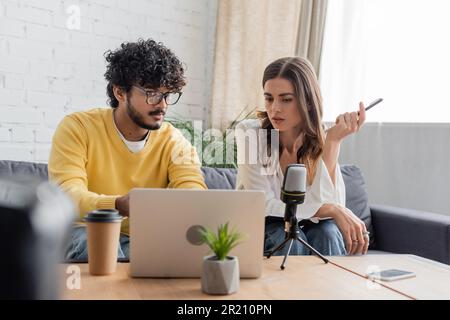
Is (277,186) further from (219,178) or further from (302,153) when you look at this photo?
(219,178)

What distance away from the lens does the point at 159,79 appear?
2.06 meters

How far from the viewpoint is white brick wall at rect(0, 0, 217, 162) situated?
2723 millimetres

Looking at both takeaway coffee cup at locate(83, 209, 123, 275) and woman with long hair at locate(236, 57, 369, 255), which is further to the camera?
woman with long hair at locate(236, 57, 369, 255)

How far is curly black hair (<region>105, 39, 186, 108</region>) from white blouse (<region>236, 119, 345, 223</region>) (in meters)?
0.35

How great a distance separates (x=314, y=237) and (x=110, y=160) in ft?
2.53

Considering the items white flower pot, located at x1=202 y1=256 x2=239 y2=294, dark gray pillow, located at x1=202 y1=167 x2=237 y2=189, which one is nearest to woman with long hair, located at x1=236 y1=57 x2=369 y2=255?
dark gray pillow, located at x1=202 y1=167 x2=237 y2=189

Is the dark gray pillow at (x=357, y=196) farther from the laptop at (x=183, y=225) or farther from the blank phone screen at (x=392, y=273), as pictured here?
the laptop at (x=183, y=225)

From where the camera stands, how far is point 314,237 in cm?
176

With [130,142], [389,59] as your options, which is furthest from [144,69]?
[389,59]

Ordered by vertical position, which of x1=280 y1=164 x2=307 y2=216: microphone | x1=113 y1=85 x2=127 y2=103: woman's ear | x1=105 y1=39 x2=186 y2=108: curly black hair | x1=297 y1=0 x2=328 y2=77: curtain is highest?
x1=297 y1=0 x2=328 y2=77: curtain

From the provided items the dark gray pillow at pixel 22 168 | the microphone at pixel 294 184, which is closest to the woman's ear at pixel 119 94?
the dark gray pillow at pixel 22 168

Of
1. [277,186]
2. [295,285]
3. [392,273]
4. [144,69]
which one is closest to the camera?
[295,285]

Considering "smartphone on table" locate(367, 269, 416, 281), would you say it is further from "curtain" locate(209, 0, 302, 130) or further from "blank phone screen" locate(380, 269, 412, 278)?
"curtain" locate(209, 0, 302, 130)

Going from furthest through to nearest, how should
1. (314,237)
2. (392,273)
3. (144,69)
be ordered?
(144,69), (314,237), (392,273)
